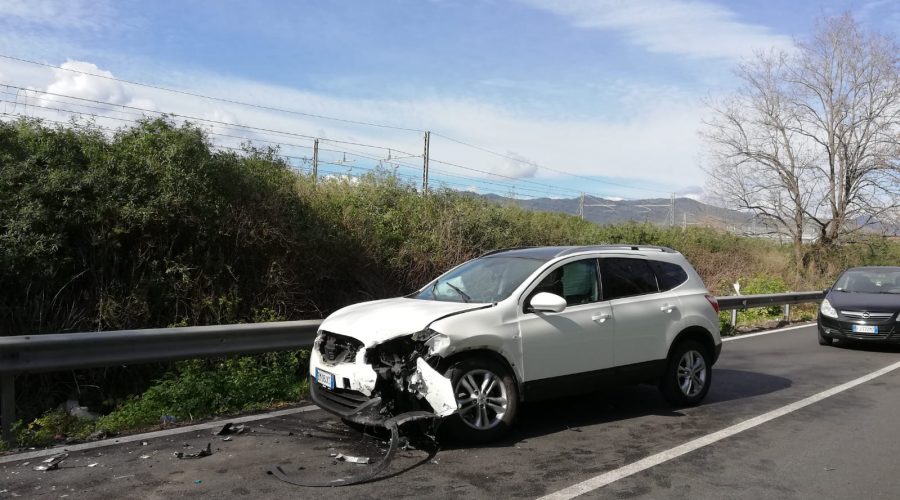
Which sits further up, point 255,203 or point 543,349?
point 255,203

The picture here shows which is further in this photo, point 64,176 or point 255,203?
point 255,203

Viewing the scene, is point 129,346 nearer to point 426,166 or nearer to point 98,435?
point 98,435

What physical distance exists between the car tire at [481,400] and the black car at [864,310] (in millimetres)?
8892

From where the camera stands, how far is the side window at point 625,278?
21.7ft

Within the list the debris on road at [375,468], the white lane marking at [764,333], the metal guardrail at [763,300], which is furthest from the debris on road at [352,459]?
the metal guardrail at [763,300]

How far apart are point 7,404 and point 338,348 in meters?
2.76

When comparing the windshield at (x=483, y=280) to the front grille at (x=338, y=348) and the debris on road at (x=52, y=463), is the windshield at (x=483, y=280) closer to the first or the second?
the front grille at (x=338, y=348)

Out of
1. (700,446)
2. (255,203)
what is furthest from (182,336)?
(700,446)

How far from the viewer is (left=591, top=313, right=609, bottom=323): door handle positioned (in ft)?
20.6

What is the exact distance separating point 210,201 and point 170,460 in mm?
4802

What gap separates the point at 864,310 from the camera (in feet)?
38.3

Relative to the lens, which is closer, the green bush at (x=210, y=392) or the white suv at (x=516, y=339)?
the white suv at (x=516, y=339)

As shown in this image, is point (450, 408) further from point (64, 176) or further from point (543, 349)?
point (64, 176)

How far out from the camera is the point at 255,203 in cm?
975
